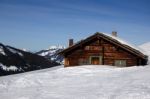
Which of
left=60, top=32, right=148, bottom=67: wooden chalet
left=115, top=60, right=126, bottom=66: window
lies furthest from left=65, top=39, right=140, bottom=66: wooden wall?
left=115, top=60, right=126, bottom=66: window

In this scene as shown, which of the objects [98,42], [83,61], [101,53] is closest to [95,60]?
[101,53]

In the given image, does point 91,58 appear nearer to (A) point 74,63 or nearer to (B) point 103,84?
(A) point 74,63

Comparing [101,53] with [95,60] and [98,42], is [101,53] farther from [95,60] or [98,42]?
[98,42]

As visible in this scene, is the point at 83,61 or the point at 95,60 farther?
the point at 83,61

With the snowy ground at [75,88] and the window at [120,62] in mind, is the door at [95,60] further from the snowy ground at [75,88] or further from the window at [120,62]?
the snowy ground at [75,88]

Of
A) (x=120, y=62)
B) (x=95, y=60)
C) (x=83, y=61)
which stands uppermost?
(x=95, y=60)

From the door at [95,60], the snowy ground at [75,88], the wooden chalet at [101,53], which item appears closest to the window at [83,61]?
the wooden chalet at [101,53]

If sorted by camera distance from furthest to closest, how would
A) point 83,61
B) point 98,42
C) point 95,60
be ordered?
point 83,61, point 95,60, point 98,42

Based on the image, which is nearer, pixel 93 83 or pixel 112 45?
pixel 93 83

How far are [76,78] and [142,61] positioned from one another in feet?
45.8

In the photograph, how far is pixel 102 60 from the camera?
34.1 meters

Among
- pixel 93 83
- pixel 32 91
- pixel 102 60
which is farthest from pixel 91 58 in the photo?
pixel 32 91

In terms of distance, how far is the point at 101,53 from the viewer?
34000 mm

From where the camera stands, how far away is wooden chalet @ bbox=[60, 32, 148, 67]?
33.3m
